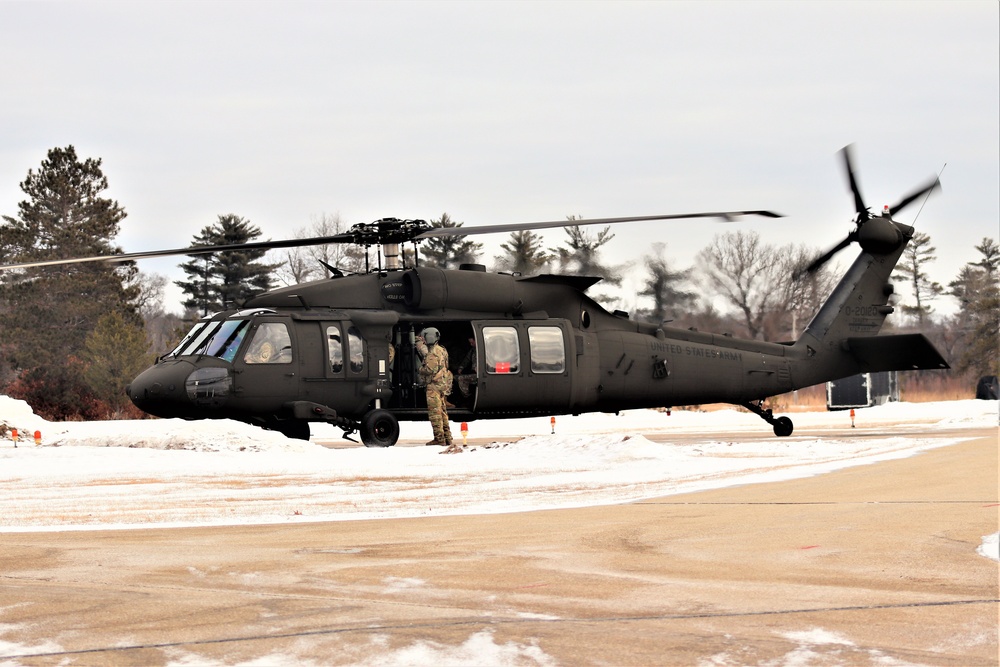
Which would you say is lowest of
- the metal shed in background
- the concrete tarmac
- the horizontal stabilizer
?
the concrete tarmac

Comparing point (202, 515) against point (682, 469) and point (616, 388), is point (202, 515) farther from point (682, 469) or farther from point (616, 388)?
point (616, 388)

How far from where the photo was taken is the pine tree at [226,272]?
65.1m

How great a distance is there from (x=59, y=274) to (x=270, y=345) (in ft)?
126

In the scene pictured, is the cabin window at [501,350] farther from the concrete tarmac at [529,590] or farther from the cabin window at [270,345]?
the concrete tarmac at [529,590]

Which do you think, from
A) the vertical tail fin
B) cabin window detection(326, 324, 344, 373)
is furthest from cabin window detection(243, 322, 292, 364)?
the vertical tail fin

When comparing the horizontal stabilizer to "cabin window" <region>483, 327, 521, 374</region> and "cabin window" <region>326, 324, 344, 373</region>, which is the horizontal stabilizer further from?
"cabin window" <region>326, 324, 344, 373</region>

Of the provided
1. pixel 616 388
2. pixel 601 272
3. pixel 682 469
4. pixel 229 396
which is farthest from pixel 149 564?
pixel 601 272

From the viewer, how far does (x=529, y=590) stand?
6.21 metres

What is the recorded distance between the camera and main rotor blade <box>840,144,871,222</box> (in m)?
24.8

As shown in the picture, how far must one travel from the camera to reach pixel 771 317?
5875cm

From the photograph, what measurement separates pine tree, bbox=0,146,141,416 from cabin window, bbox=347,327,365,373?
1296 inches

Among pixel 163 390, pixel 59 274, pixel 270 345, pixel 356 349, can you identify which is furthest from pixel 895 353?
pixel 59 274

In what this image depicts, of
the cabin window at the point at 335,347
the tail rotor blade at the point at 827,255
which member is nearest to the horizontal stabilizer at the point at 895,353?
the tail rotor blade at the point at 827,255

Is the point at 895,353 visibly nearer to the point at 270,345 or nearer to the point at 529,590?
the point at 270,345
